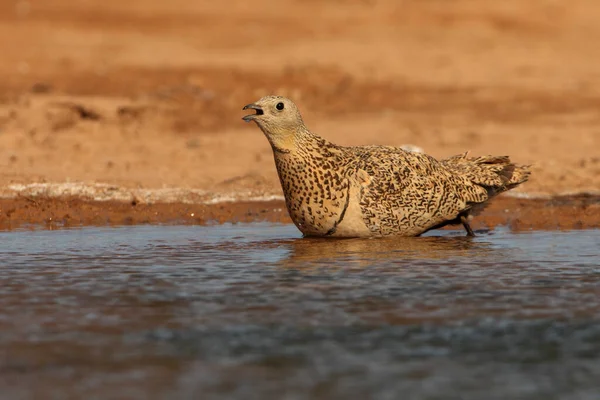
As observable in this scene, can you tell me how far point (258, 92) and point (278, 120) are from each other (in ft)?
28.7

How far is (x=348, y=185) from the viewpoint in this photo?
9.84 meters

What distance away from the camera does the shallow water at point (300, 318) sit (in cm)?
552

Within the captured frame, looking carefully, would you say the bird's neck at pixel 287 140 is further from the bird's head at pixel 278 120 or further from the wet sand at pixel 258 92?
the wet sand at pixel 258 92

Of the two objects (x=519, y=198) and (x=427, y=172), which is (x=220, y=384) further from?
(x=519, y=198)

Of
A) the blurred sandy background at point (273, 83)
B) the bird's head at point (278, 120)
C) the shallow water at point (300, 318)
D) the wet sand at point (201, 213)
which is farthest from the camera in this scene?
the blurred sandy background at point (273, 83)

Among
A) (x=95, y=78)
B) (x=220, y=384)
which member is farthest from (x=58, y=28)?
(x=220, y=384)

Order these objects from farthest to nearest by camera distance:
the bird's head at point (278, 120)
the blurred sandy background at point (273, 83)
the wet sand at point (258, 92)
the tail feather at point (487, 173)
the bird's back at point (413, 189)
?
the blurred sandy background at point (273, 83) → the wet sand at point (258, 92) → the tail feather at point (487, 173) → the bird's back at point (413, 189) → the bird's head at point (278, 120)

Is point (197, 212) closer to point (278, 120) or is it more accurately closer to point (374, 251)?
point (278, 120)

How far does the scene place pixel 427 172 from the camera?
10336 millimetres

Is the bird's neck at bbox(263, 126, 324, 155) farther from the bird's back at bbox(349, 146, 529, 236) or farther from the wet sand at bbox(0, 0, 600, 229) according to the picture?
the wet sand at bbox(0, 0, 600, 229)

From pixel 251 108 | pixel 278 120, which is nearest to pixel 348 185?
pixel 278 120

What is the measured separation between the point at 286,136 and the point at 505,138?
7078 mm

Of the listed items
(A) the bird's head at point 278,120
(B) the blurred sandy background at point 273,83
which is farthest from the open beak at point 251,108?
(B) the blurred sandy background at point 273,83

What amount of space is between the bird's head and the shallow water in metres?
0.90
